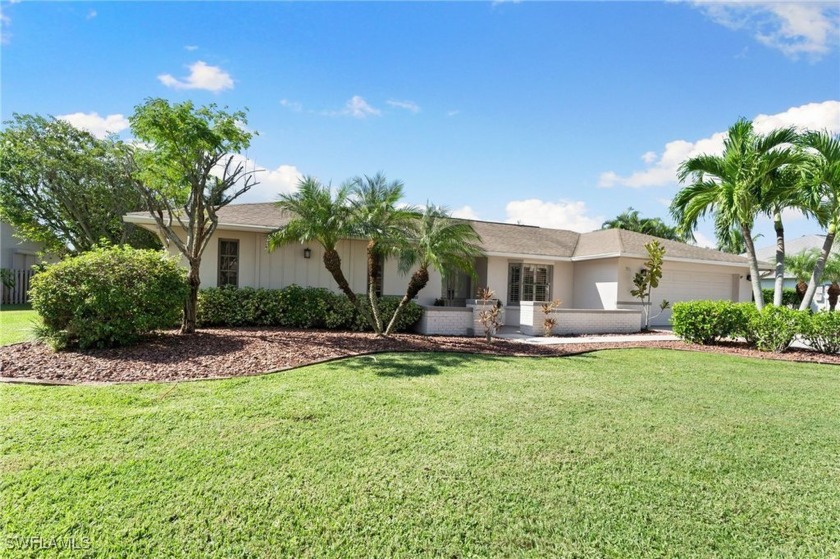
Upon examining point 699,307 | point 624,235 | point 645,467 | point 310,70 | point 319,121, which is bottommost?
point 645,467

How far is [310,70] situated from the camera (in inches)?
451

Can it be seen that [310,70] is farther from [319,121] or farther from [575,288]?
[575,288]

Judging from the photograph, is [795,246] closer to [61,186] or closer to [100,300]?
[100,300]

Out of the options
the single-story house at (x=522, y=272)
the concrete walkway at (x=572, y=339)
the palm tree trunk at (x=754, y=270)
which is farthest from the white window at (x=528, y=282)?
the palm tree trunk at (x=754, y=270)

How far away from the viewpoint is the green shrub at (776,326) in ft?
36.6

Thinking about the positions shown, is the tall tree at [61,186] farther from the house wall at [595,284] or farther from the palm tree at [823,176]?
the palm tree at [823,176]

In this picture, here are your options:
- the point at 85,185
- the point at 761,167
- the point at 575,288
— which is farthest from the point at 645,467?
the point at 85,185

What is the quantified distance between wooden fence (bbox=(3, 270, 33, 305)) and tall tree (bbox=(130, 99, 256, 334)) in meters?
17.3

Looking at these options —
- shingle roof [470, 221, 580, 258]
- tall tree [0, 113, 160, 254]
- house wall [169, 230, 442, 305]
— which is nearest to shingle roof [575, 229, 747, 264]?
shingle roof [470, 221, 580, 258]

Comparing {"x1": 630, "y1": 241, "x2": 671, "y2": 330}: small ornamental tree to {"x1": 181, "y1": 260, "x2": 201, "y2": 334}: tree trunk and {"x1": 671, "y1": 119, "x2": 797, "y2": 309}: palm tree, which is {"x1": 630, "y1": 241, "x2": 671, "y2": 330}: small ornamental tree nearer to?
{"x1": 671, "y1": 119, "x2": 797, "y2": 309}: palm tree

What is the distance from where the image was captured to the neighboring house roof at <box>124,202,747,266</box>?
47.5 ft

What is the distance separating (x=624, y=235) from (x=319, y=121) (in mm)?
14333

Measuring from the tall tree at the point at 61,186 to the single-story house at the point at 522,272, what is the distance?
1344 centimetres

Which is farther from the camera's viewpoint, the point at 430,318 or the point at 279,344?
the point at 430,318
